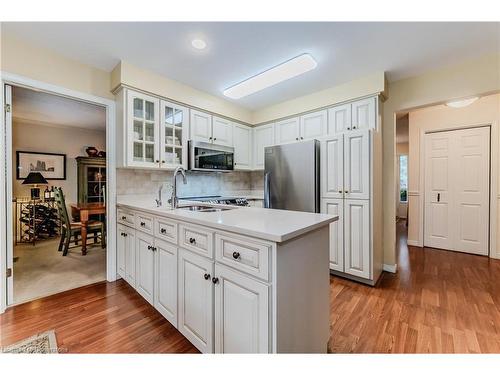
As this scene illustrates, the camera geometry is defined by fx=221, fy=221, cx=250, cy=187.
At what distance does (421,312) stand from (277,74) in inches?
104

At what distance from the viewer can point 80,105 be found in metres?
3.64

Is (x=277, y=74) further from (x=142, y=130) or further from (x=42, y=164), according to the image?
(x=42, y=164)

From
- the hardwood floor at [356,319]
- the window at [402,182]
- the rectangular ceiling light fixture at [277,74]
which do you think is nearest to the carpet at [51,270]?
the hardwood floor at [356,319]

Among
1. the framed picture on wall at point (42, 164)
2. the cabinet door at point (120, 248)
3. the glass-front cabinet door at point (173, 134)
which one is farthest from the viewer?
the framed picture on wall at point (42, 164)

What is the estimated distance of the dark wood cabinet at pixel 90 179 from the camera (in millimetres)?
5070

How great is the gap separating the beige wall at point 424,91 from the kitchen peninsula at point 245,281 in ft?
6.25

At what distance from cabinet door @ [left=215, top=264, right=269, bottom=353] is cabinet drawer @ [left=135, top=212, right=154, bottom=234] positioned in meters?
0.93

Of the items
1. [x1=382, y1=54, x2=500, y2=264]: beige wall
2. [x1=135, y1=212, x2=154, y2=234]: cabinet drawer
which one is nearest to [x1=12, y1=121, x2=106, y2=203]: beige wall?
[x1=135, y1=212, x2=154, y2=234]: cabinet drawer

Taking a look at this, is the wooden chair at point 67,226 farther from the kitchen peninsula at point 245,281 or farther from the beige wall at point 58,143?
the kitchen peninsula at point 245,281

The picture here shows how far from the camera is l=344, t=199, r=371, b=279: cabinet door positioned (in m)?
2.40
